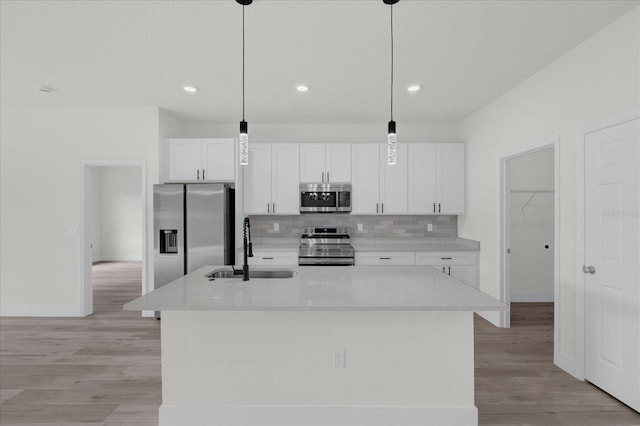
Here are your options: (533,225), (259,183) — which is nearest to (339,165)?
(259,183)

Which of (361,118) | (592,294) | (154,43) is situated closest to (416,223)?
(361,118)

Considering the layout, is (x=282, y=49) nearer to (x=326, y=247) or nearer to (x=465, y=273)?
(x=326, y=247)

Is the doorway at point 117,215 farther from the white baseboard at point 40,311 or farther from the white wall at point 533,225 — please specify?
the white wall at point 533,225

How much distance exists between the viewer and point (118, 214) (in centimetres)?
941

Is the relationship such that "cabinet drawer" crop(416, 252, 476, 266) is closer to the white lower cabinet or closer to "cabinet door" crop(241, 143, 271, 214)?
the white lower cabinet

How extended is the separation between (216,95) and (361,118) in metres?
1.98

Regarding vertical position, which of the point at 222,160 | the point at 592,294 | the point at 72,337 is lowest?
the point at 72,337

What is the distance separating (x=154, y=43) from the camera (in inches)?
106

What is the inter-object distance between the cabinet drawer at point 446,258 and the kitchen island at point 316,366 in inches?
95.6

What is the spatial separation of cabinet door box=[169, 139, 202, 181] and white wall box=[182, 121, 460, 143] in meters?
0.59

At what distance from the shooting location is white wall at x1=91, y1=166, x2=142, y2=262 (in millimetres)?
9352

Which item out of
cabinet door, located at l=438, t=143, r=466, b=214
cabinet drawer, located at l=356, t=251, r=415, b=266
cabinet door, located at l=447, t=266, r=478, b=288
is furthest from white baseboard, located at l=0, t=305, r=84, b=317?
cabinet door, located at l=438, t=143, r=466, b=214

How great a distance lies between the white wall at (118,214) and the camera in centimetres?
935

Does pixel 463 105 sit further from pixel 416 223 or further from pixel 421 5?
pixel 421 5
